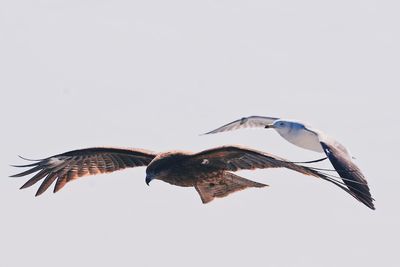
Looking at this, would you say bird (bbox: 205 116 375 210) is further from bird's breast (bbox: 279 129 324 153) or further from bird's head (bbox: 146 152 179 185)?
bird's head (bbox: 146 152 179 185)

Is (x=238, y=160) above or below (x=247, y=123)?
below

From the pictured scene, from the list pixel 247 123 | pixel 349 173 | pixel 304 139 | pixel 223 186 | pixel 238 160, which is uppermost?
pixel 247 123

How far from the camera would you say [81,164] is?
16844 millimetres

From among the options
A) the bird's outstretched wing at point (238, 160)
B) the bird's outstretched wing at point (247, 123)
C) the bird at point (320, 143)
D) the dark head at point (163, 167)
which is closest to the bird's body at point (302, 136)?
the bird at point (320, 143)

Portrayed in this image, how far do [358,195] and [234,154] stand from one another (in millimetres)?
1964

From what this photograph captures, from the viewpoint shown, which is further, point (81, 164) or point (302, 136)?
point (302, 136)

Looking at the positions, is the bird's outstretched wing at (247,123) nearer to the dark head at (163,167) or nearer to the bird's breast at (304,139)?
the bird's breast at (304,139)

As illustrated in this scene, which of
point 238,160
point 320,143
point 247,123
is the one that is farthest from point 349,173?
point 247,123

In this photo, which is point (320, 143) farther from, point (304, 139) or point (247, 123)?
point (247, 123)

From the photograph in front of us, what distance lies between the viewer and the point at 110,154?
16641 mm

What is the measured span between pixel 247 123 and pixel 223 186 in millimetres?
8745

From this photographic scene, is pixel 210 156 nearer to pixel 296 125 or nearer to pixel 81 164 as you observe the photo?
pixel 81 164

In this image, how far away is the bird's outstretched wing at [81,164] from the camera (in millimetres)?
16453

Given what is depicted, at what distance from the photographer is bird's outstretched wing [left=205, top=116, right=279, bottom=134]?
2428 centimetres
